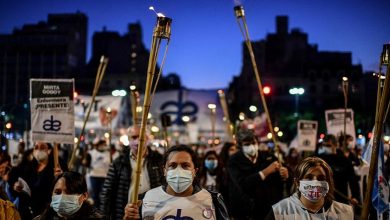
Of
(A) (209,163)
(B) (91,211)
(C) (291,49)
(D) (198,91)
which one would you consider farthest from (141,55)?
(B) (91,211)

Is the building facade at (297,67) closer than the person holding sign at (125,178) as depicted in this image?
No

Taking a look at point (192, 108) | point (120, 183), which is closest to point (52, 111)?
point (120, 183)

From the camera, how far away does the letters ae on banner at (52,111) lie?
8.12 metres

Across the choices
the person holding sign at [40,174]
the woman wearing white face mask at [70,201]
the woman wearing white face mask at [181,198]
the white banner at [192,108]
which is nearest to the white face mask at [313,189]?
the woman wearing white face mask at [181,198]

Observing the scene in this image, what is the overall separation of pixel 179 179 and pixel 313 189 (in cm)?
106

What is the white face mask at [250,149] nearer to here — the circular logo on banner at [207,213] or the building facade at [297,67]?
the circular logo on banner at [207,213]

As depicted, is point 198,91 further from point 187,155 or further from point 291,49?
point 291,49

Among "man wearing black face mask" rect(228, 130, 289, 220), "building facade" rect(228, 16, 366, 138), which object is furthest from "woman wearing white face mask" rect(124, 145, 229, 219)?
"building facade" rect(228, 16, 366, 138)

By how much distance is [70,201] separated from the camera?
4.44m

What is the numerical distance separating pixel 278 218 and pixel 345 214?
0.53 meters

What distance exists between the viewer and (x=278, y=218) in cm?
426

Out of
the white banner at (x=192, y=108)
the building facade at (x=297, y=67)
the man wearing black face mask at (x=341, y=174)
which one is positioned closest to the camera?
the man wearing black face mask at (x=341, y=174)

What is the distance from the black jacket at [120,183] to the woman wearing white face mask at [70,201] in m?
2.28

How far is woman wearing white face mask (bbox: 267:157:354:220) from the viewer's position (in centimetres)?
429
